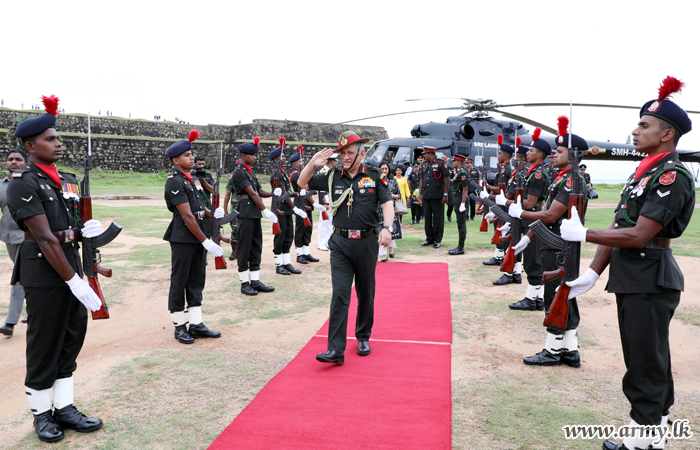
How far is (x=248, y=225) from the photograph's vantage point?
21.9 ft

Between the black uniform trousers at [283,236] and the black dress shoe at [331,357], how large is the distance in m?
3.80

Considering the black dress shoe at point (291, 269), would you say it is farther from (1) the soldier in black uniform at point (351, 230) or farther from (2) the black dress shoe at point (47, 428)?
(2) the black dress shoe at point (47, 428)

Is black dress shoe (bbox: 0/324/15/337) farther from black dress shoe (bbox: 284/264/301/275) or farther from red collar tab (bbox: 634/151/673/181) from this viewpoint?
red collar tab (bbox: 634/151/673/181)

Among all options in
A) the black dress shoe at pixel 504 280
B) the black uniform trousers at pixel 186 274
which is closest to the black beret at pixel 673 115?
the black uniform trousers at pixel 186 274

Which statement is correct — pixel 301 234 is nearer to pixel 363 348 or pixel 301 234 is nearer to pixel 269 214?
pixel 269 214

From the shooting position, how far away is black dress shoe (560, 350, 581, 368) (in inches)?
159

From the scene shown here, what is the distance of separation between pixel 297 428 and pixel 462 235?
23.6 feet

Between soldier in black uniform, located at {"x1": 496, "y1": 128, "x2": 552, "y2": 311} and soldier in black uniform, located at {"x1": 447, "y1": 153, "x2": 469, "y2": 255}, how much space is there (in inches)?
142

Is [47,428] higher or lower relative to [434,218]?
lower

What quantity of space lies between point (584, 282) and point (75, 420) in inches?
133

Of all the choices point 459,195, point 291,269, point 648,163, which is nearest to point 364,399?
point 648,163

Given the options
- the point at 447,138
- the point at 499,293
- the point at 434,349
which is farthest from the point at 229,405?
the point at 447,138

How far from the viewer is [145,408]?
322 cm

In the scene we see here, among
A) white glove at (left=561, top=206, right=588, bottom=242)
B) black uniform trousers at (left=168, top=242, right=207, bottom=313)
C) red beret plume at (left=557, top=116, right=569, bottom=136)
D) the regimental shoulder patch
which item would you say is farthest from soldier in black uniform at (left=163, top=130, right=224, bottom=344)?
the regimental shoulder patch
